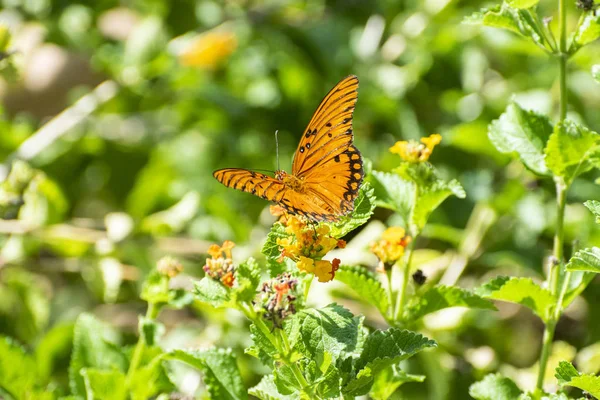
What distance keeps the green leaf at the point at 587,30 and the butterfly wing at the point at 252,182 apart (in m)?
0.50

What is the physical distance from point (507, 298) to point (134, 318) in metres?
1.75

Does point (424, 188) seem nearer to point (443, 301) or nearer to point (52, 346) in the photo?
point (443, 301)

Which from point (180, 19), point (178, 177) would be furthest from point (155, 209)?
point (180, 19)

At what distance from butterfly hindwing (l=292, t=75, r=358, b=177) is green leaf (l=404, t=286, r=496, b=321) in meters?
0.26

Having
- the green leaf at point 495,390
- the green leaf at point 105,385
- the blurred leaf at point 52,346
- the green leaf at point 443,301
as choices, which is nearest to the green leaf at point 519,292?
the green leaf at point 443,301

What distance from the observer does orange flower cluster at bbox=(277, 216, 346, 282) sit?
91 centimetres

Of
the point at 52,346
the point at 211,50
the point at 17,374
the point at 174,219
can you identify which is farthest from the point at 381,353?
the point at 211,50

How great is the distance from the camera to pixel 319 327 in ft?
3.03

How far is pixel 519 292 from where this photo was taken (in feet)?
3.45

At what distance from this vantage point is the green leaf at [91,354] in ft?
4.21

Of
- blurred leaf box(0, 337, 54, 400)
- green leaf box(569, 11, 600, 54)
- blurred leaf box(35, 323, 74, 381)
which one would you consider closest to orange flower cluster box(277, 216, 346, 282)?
green leaf box(569, 11, 600, 54)

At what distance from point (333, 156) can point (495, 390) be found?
43cm

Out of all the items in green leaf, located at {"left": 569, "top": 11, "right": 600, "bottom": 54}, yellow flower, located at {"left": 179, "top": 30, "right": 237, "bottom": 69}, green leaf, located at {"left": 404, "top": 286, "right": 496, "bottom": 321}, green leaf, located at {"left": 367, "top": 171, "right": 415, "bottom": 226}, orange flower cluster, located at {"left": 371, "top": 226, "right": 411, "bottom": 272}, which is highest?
green leaf, located at {"left": 569, "top": 11, "right": 600, "bottom": 54}

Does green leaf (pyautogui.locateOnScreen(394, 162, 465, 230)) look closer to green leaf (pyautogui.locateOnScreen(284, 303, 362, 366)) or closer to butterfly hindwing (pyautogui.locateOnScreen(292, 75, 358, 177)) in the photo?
butterfly hindwing (pyautogui.locateOnScreen(292, 75, 358, 177))
